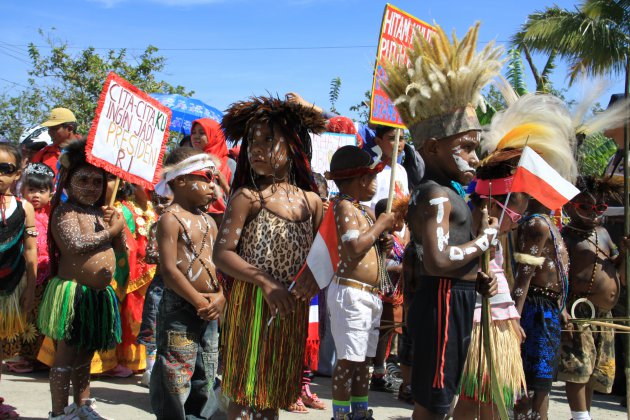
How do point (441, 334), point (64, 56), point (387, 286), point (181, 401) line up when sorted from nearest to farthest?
point (441, 334) < point (181, 401) < point (387, 286) < point (64, 56)

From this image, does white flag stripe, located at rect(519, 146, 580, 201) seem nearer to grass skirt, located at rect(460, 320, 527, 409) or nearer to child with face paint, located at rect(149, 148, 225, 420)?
grass skirt, located at rect(460, 320, 527, 409)

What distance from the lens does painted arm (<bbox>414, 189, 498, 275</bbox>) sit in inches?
134

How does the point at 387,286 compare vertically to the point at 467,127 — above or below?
below

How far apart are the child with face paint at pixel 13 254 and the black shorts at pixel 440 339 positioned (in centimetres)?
298

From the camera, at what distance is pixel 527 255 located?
476cm

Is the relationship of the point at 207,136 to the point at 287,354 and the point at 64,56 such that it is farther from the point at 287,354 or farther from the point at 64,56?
the point at 64,56

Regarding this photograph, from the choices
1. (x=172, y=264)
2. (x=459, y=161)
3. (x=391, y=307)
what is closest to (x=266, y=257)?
(x=172, y=264)

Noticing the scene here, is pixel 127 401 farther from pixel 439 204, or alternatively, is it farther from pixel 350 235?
pixel 439 204

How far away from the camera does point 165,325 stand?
4398 mm

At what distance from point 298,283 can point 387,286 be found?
138cm

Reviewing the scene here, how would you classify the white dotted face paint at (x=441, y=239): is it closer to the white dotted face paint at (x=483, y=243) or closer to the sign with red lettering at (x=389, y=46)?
the white dotted face paint at (x=483, y=243)

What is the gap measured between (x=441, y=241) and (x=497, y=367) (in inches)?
37.8

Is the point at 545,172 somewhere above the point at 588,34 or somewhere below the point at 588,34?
below

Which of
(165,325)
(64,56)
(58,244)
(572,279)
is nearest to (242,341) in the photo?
(165,325)
